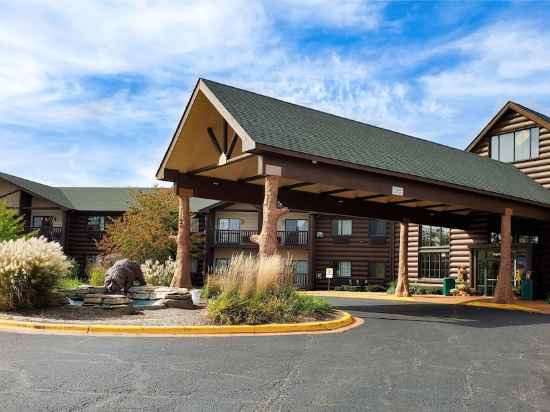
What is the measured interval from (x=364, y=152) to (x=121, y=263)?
8049 millimetres

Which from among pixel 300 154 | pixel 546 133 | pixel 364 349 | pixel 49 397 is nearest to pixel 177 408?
pixel 49 397

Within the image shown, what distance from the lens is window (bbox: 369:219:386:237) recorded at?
39812mm

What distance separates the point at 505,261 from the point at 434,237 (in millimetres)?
10194

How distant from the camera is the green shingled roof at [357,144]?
1603 centimetres

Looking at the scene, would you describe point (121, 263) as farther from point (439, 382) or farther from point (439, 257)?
point (439, 257)

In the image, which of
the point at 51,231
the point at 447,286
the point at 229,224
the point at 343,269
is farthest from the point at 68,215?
the point at 447,286

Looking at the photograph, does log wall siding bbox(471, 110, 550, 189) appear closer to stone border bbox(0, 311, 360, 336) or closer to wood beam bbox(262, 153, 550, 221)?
wood beam bbox(262, 153, 550, 221)

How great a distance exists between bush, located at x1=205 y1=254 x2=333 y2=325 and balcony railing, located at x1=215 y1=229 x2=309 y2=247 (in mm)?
26199

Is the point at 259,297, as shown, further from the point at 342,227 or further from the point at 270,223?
the point at 342,227

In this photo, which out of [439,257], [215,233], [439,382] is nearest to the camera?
[439,382]

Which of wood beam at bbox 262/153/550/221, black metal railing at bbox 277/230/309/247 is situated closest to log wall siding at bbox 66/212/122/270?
black metal railing at bbox 277/230/309/247

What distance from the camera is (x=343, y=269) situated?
4053cm

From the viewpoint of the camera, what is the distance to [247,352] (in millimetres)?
9250

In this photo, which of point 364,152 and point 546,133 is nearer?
point 364,152
